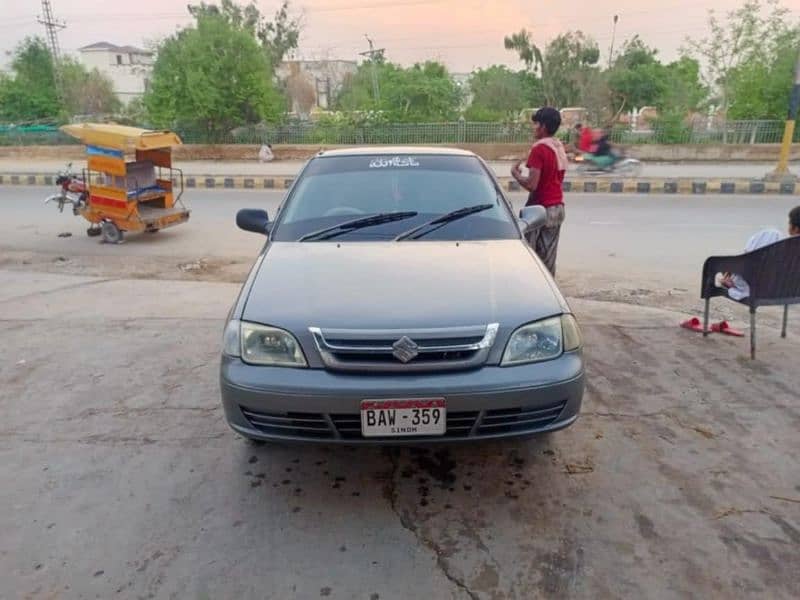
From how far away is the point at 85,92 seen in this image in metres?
40.7

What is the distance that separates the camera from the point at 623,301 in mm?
6066

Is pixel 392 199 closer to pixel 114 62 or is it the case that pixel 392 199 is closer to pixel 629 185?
pixel 629 185

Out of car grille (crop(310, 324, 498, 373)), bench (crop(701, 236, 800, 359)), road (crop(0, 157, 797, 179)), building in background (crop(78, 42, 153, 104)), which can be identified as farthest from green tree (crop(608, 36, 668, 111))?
building in background (crop(78, 42, 153, 104))

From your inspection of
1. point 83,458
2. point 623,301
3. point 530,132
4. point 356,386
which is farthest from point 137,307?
point 530,132

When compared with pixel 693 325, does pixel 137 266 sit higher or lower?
lower

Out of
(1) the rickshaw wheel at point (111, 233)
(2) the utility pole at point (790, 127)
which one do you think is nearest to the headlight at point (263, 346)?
(1) the rickshaw wheel at point (111, 233)

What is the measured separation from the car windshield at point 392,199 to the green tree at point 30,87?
38673mm

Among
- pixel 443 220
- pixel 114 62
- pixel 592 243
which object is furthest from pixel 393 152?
pixel 114 62

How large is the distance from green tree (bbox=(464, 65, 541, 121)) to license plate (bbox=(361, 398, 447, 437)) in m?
24.8

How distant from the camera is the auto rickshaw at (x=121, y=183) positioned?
28.9 ft

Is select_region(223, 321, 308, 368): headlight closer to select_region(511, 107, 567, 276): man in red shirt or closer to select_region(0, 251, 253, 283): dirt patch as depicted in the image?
select_region(511, 107, 567, 276): man in red shirt

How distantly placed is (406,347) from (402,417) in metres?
0.28

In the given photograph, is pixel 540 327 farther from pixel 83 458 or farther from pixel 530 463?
pixel 83 458

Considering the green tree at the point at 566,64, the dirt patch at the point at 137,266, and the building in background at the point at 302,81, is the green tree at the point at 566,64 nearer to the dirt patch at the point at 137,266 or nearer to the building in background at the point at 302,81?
the building in background at the point at 302,81
